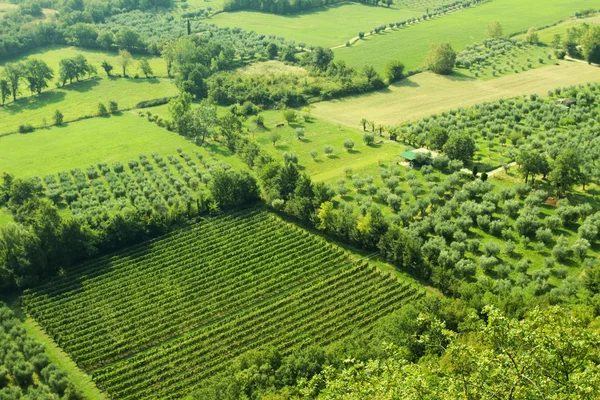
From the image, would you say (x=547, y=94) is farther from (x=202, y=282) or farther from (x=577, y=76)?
(x=202, y=282)

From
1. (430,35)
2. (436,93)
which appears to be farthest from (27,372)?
(430,35)

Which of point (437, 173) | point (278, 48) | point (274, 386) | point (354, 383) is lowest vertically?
point (274, 386)

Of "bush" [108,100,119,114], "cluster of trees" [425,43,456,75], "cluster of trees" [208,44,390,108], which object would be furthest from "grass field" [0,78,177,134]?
"cluster of trees" [425,43,456,75]

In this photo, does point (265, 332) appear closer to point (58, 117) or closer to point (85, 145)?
point (85, 145)

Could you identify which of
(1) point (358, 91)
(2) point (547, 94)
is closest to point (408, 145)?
(1) point (358, 91)

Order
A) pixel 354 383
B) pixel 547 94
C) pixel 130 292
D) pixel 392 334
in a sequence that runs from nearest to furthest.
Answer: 1. pixel 354 383
2. pixel 392 334
3. pixel 130 292
4. pixel 547 94

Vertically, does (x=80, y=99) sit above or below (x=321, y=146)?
above
